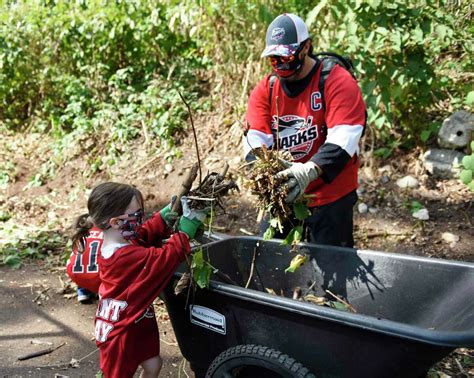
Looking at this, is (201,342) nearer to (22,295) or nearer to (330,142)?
(330,142)

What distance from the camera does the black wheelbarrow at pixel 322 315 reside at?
6.70 ft

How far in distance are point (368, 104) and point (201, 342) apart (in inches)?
110

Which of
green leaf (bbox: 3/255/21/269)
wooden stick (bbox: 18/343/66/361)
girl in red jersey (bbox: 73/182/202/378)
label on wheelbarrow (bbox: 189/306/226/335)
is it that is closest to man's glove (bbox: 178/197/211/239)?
girl in red jersey (bbox: 73/182/202/378)

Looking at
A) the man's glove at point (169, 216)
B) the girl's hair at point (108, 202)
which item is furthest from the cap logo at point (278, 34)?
the girl's hair at point (108, 202)

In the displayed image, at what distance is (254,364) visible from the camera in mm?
2377

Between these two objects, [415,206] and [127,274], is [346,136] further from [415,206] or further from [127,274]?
[415,206]

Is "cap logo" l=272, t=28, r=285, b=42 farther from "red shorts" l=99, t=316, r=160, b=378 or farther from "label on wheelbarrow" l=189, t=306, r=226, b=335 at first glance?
"red shorts" l=99, t=316, r=160, b=378

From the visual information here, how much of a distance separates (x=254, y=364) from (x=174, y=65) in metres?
5.04

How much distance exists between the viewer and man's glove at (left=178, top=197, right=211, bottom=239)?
2.51 meters

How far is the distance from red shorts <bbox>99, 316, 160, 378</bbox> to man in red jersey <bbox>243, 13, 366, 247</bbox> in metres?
1.08

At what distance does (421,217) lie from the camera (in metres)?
4.74

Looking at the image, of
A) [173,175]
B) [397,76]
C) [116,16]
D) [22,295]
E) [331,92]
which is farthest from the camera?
[116,16]

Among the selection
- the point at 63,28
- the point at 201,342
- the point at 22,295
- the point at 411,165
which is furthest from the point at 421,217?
the point at 63,28

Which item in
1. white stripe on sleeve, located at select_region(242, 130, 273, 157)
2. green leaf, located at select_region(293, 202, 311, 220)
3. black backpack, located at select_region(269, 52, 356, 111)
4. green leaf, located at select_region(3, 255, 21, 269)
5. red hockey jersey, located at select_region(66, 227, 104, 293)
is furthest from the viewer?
green leaf, located at select_region(3, 255, 21, 269)
